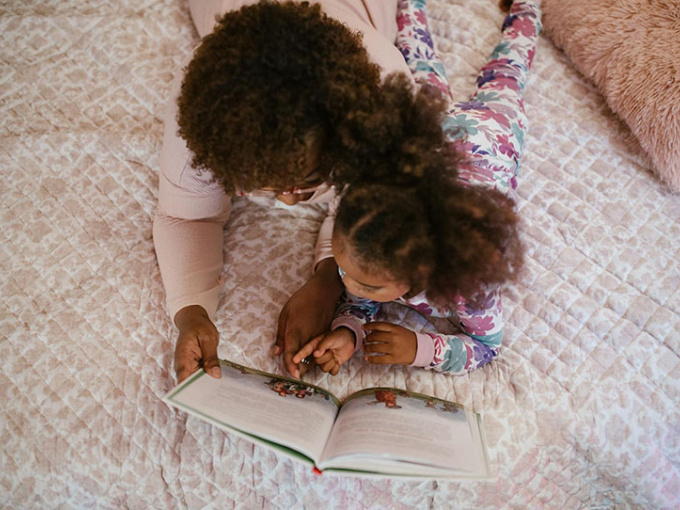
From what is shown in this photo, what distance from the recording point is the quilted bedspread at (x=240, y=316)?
83cm

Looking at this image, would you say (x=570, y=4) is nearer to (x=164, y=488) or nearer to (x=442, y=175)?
(x=442, y=175)

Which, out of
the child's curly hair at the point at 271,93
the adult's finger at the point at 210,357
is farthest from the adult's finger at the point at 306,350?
the child's curly hair at the point at 271,93

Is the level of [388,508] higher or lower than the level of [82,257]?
lower

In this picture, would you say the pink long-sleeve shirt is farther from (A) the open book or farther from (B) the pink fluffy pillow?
(B) the pink fluffy pillow

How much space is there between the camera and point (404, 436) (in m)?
0.72

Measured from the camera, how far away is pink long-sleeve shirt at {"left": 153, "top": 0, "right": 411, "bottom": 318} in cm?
87

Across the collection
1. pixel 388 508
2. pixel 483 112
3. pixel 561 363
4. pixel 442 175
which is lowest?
pixel 388 508

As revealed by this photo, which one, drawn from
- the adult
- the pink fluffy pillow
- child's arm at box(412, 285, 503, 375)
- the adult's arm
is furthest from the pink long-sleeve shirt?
the pink fluffy pillow

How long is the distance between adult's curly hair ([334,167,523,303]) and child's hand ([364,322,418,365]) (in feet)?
0.62

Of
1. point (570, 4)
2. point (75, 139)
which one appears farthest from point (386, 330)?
point (570, 4)

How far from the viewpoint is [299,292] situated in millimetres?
921

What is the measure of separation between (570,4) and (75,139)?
1.12m

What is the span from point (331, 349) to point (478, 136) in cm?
45

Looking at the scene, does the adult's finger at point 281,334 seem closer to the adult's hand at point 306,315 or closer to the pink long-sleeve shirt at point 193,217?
the adult's hand at point 306,315
